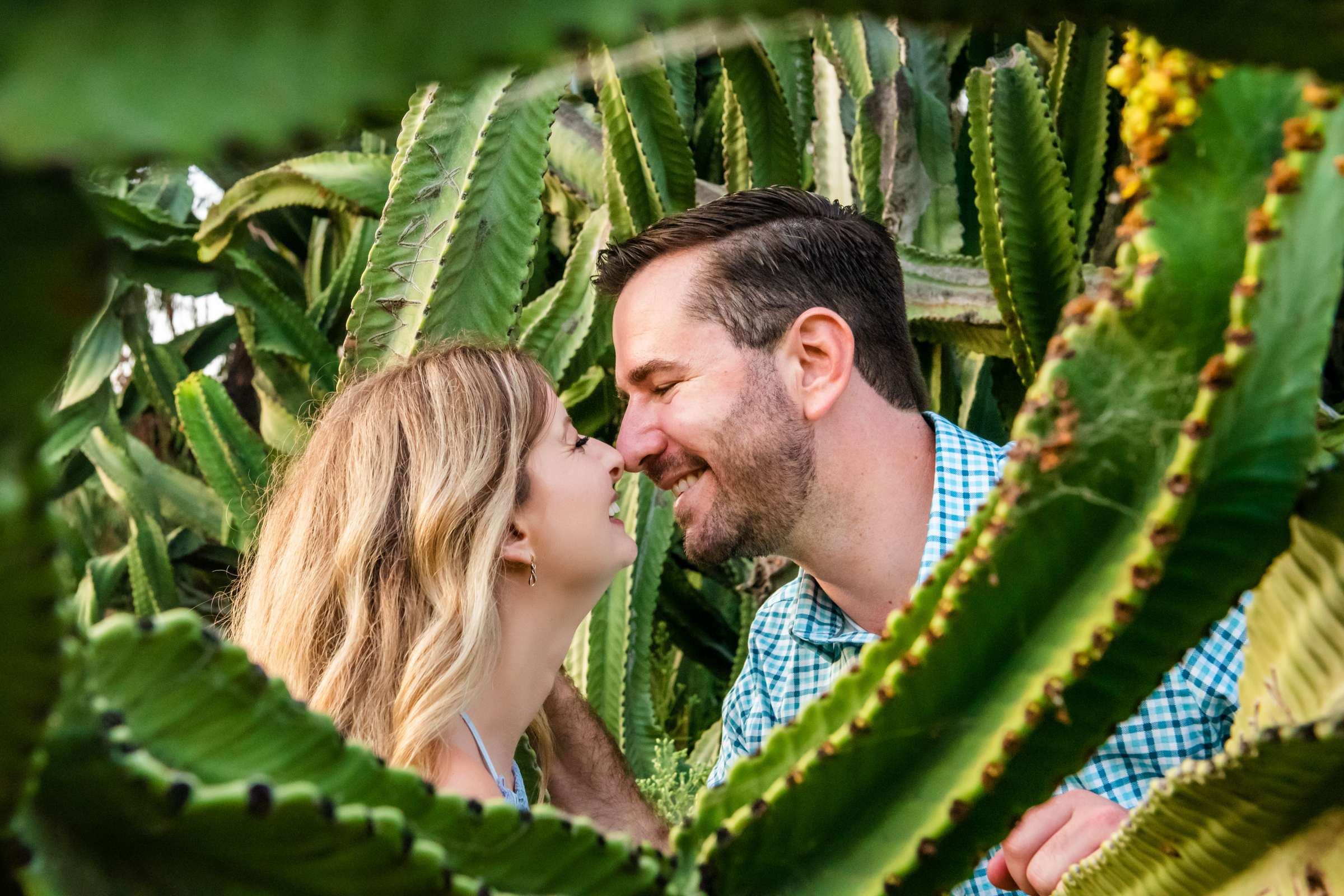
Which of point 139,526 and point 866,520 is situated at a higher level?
point 866,520

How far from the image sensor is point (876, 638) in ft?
5.25

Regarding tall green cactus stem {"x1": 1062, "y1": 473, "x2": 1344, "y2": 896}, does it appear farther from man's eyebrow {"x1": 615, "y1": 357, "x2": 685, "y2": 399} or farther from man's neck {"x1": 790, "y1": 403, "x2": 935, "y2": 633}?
man's eyebrow {"x1": 615, "y1": 357, "x2": 685, "y2": 399}

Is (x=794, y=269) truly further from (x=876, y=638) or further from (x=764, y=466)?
(x=876, y=638)

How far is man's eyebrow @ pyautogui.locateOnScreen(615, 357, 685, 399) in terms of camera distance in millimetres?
2096

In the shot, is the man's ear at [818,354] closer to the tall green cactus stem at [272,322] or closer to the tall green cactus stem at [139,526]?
the tall green cactus stem at [272,322]

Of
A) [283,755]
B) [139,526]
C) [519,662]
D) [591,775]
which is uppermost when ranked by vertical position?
[283,755]

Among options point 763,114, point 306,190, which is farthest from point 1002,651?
point 306,190

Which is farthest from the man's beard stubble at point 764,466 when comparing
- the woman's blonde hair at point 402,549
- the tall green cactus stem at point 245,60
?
the tall green cactus stem at point 245,60

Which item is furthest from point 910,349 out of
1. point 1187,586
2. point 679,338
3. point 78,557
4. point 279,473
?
point 78,557

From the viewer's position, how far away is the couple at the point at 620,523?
5.44ft

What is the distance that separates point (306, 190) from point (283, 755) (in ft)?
8.57

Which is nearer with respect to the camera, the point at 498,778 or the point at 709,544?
the point at 498,778

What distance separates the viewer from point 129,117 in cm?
36

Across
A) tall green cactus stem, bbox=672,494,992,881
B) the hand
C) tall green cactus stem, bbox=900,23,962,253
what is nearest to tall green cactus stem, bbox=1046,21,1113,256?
tall green cactus stem, bbox=900,23,962,253
